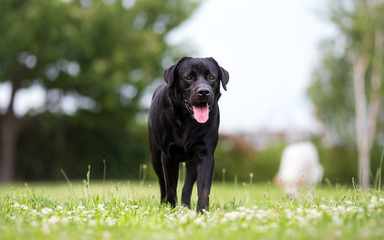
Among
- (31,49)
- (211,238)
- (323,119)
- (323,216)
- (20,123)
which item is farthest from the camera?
(323,119)

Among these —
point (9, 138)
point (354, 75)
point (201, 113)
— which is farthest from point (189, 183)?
point (354, 75)

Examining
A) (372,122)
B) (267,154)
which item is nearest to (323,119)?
(372,122)

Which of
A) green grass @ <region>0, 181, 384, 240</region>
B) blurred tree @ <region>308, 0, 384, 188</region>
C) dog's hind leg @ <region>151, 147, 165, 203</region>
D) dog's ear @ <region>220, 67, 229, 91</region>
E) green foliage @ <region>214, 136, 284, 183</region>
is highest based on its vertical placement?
blurred tree @ <region>308, 0, 384, 188</region>

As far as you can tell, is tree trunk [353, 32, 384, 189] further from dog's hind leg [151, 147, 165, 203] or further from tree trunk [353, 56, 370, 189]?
dog's hind leg [151, 147, 165, 203]

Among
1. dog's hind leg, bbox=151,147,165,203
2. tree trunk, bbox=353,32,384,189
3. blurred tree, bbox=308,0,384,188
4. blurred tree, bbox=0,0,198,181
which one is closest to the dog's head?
dog's hind leg, bbox=151,147,165,203

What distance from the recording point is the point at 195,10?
2444cm

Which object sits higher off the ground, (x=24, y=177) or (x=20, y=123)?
(x=20, y=123)

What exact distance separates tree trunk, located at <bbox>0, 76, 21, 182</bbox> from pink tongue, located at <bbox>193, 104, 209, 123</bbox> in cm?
1738

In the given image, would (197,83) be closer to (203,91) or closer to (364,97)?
(203,91)

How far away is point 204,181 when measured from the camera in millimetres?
4512

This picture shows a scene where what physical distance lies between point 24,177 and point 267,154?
→ 11671 millimetres

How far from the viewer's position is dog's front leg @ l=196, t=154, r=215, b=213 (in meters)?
4.47

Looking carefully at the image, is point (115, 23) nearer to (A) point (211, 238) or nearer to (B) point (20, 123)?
(B) point (20, 123)

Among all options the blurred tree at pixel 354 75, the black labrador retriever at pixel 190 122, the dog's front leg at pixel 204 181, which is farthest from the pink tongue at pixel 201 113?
the blurred tree at pixel 354 75
